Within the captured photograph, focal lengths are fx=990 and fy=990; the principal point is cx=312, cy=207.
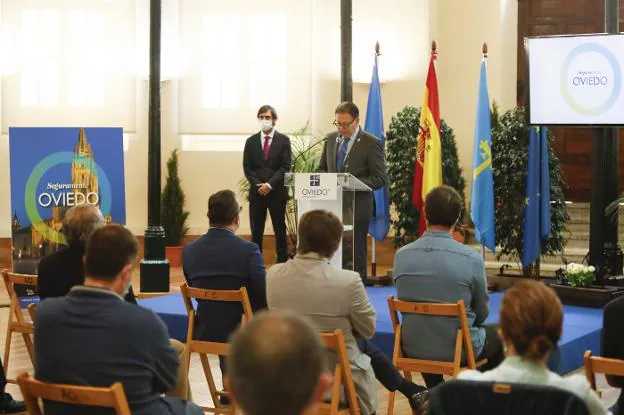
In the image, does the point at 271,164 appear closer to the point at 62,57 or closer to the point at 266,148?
the point at 266,148

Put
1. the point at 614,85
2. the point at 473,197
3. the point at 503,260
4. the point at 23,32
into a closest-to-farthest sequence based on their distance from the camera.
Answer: the point at 614,85, the point at 473,197, the point at 503,260, the point at 23,32

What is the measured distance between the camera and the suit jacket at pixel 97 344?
3029mm

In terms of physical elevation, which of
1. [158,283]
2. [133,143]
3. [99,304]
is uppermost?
[133,143]

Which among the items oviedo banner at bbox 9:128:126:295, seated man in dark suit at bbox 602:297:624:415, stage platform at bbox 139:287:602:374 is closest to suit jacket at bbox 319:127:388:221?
stage platform at bbox 139:287:602:374

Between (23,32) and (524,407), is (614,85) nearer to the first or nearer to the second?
(524,407)

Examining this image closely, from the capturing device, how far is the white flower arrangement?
752 cm

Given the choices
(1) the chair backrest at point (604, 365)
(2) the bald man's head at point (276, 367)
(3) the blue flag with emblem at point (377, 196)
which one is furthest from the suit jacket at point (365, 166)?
(2) the bald man's head at point (276, 367)

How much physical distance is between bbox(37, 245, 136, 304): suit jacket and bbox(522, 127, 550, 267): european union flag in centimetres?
488

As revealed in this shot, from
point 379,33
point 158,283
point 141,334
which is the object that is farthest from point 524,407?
point 379,33

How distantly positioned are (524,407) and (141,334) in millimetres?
1194

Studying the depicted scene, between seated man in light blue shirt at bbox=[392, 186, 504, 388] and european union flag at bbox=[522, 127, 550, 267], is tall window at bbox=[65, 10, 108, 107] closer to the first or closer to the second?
european union flag at bbox=[522, 127, 550, 267]

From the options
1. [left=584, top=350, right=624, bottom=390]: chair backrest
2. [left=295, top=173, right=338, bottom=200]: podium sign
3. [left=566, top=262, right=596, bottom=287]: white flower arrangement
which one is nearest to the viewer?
[left=584, top=350, right=624, bottom=390]: chair backrest

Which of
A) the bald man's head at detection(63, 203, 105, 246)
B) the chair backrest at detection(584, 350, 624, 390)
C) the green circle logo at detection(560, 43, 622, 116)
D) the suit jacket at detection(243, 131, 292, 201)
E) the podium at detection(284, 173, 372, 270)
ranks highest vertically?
the green circle logo at detection(560, 43, 622, 116)

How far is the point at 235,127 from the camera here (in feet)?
38.0
